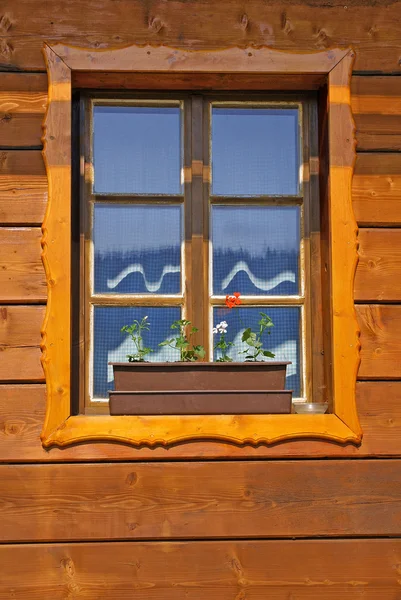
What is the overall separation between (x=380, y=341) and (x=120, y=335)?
1024 millimetres

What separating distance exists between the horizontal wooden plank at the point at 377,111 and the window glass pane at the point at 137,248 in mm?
804

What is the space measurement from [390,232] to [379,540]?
1.17 meters

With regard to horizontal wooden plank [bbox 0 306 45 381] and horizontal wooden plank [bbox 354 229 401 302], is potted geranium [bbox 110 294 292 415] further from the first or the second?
horizontal wooden plank [bbox 354 229 401 302]

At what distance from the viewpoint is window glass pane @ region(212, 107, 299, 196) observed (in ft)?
11.9

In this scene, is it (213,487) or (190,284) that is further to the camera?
(190,284)

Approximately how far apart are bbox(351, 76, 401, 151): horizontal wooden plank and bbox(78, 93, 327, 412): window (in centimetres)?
22

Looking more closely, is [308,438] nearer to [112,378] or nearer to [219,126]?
[112,378]

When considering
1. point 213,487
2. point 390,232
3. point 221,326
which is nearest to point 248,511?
point 213,487

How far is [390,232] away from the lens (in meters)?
3.42

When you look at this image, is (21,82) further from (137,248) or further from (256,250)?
(256,250)

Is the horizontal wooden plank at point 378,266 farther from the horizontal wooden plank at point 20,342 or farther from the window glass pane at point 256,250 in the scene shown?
the horizontal wooden plank at point 20,342

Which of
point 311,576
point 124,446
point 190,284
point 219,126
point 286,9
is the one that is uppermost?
point 286,9

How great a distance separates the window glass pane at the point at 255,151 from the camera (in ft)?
11.9

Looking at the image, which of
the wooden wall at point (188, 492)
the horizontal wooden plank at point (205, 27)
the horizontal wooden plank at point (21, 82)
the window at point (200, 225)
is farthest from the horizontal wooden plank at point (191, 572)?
the horizontal wooden plank at point (205, 27)
